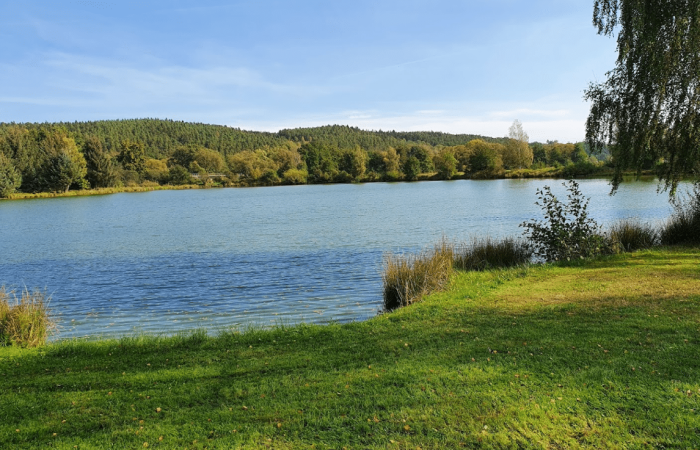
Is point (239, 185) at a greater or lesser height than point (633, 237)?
lesser

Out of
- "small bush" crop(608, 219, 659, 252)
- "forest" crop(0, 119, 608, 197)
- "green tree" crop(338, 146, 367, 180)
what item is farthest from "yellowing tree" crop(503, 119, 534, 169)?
"small bush" crop(608, 219, 659, 252)

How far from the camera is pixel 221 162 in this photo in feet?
402

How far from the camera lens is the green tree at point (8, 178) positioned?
211 feet

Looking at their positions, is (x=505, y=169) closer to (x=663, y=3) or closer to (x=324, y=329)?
(x=663, y=3)

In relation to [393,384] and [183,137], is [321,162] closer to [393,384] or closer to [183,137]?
[183,137]

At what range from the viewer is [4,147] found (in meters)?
76.8

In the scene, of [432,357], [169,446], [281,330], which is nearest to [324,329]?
[281,330]

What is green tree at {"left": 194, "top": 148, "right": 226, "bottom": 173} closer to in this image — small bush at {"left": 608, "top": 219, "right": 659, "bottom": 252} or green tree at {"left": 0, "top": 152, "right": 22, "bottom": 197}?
green tree at {"left": 0, "top": 152, "right": 22, "bottom": 197}

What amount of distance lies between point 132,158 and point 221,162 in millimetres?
26663

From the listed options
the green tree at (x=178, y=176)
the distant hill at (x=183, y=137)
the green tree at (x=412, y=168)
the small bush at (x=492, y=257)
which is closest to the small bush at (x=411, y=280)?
the small bush at (x=492, y=257)

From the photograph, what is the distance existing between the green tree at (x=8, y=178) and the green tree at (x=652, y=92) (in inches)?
3026

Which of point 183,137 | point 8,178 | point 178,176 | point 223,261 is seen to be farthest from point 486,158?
point 183,137

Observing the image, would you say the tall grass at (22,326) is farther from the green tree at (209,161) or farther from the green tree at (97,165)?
the green tree at (209,161)

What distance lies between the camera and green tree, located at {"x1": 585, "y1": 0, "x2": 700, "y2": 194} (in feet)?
36.4
